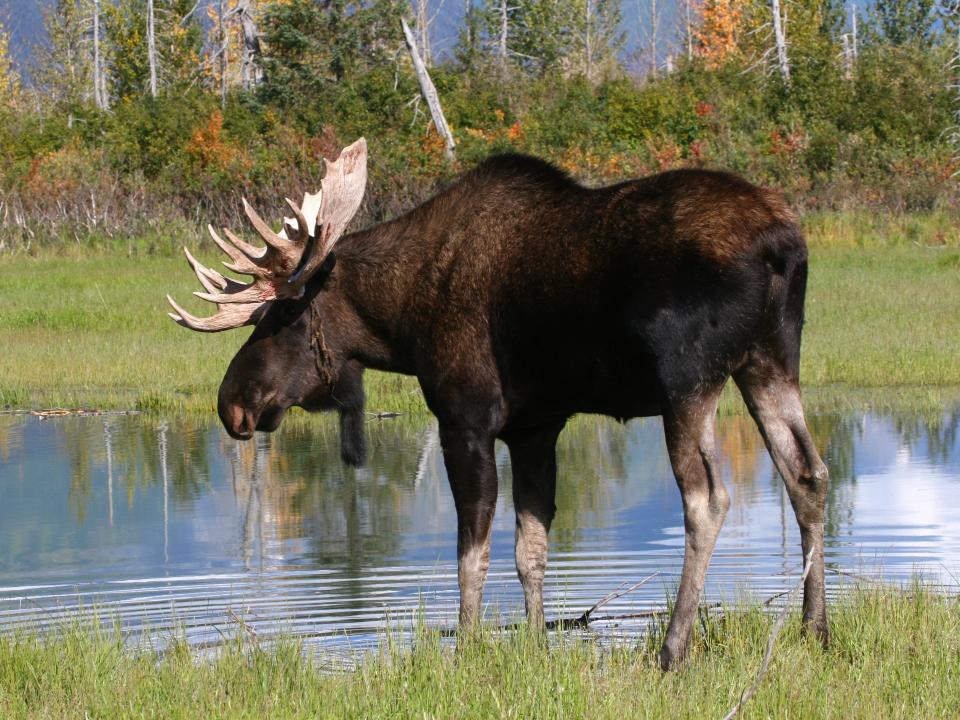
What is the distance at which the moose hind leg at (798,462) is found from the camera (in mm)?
5891

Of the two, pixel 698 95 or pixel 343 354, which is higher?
pixel 698 95

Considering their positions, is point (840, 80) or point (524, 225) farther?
point (840, 80)

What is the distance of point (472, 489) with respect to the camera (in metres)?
6.35

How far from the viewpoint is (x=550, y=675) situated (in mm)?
5195

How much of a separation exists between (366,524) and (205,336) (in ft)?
31.3

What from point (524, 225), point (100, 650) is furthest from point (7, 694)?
point (524, 225)

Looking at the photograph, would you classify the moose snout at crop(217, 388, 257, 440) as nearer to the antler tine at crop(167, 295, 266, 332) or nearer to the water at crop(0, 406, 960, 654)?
the antler tine at crop(167, 295, 266, 332)

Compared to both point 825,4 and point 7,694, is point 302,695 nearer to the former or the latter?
point 7,694

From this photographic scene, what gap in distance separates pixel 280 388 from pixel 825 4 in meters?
65.7

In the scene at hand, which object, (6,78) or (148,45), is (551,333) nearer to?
(148,45)

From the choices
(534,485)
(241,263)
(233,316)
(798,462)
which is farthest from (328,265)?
(798,462)

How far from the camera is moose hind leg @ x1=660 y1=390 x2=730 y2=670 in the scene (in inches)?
221

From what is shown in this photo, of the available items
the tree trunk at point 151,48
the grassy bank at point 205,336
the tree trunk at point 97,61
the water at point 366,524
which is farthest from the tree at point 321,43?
the water at point 366,524

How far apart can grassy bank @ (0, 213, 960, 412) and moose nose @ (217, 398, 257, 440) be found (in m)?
6.38
